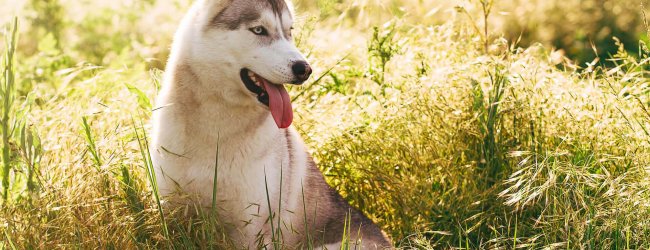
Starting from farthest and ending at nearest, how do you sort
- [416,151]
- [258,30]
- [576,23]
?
1. [576,23]
2. [416,151]
3. [258,30]

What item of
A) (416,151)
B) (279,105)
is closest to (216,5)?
(279,105)

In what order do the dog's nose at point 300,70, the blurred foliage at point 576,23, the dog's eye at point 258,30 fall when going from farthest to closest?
1. the blurred foliage at point 576,23
2. the dog's eye at point 258,30
3. the dog's nose at point 300,70

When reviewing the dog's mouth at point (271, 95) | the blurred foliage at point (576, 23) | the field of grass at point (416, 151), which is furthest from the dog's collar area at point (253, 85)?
the blurred foliage at point (576, 23)

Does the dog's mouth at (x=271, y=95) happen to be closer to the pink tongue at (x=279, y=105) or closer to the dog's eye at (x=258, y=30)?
the pink tongue at (x=279, y=105)

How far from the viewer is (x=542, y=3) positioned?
25.9 ft

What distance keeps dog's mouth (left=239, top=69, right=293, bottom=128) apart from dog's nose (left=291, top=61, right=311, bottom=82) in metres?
0.12

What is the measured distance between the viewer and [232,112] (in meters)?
3.06

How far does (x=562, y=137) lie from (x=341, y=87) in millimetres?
1301

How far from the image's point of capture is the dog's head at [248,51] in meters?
2.95

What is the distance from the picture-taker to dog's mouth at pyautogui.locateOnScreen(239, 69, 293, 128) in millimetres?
2961

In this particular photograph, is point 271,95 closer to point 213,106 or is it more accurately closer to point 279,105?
point 279,105

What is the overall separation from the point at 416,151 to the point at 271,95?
888mm

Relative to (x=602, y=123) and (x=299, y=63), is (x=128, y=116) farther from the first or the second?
(x=602, y=123)

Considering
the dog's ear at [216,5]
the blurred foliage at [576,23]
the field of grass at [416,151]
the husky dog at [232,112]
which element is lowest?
the blurred foliage at [576,23]
